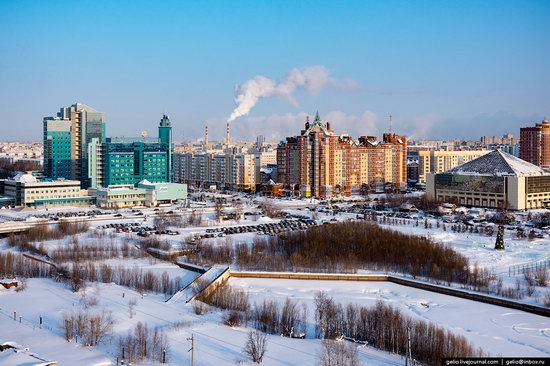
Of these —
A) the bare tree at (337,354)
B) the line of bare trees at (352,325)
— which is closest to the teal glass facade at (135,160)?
the line of bare trees at (352,325)

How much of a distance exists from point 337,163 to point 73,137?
10.3 meters

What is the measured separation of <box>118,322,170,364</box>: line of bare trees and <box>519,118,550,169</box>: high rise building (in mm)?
28332

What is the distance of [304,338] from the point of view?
7.45 meters

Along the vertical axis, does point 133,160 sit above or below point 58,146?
below

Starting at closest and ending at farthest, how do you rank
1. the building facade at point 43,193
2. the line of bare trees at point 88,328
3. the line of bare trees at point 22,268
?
the line of bare trees at point 88,328 < the line of bare trees at point 22,268 < the building facade at point 43,193

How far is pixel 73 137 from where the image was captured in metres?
24.7

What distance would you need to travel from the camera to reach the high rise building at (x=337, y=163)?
2528cm

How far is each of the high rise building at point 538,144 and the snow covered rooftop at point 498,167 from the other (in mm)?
10334

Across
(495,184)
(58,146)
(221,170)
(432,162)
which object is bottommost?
(495,184)

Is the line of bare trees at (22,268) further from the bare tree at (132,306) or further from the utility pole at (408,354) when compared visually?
the utility pole at (408,354)

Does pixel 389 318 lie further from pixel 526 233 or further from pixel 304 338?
pixel 526 233

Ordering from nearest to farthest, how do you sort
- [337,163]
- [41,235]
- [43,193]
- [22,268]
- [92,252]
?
[22,268] → [92,252] → [41,235] → [43,193] → [337,163]

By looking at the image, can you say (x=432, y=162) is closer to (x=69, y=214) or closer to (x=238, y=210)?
(x=238, y=210)

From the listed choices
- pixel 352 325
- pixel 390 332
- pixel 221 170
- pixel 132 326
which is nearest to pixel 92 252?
pixel 132 326
